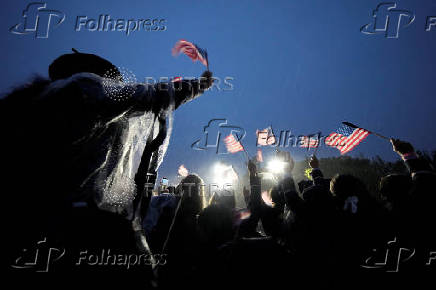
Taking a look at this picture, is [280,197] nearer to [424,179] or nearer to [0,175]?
[424,179]

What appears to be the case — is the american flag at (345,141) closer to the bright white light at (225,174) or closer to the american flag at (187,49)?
the bright white light at (225,174)

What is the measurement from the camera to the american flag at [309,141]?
A: 7.45 meters

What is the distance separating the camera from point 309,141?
25.3ft

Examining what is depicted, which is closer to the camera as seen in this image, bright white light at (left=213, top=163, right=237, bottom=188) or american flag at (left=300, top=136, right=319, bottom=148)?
american flag at (left=300, top=136, right=319, bottom=148)

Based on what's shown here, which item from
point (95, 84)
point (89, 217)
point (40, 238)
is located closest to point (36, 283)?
point (40, 238)

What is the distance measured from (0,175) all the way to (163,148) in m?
1.33

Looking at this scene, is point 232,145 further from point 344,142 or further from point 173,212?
point 173,212

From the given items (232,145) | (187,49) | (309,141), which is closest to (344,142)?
(309,141)

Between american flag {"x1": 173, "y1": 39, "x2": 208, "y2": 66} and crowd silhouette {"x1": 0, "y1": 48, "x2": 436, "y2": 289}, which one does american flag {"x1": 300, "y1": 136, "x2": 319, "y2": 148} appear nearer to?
crowd silhouette {"x1": 0, "y1": 48, "x2": 436, "y2": 289}

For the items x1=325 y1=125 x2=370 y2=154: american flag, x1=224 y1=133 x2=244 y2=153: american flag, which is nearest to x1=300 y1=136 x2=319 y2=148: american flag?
x1=325 y1=125 x2=370 y2=154: american flag

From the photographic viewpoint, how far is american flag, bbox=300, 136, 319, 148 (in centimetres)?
745

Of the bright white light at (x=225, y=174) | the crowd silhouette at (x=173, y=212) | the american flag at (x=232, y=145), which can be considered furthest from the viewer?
the bright white light at (x=225, y=174)

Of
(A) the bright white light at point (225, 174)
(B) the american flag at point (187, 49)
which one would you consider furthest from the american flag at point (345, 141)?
(B) the american flag at point (187, 49)

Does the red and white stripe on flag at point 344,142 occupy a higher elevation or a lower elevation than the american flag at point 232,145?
higher
